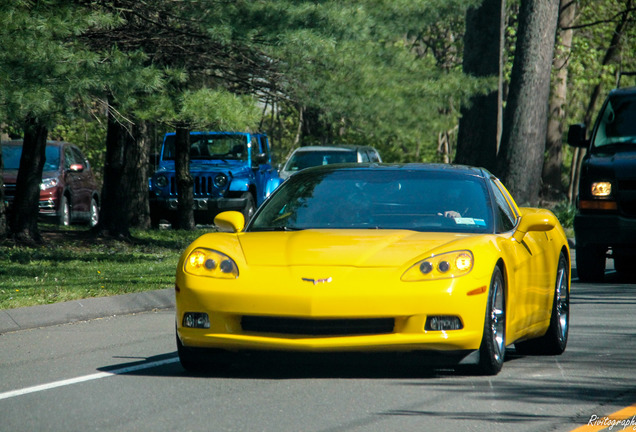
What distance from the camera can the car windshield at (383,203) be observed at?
8.00m

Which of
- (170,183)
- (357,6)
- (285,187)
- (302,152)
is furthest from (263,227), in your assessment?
(302,152)

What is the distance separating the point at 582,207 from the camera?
1404cm

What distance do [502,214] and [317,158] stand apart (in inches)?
730

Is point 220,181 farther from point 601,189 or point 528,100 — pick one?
point 601,189

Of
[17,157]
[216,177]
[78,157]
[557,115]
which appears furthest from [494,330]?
[557,115]

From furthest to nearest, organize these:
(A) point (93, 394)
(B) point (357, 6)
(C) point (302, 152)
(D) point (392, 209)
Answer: (C) point (302, 152)
(B) point (357, 6)
(D) point (392, 209)
(A) point (93, 394)

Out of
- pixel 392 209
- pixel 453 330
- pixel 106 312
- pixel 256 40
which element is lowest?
pixel 106 312

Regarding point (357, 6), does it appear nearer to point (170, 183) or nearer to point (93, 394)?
point (170, 183)

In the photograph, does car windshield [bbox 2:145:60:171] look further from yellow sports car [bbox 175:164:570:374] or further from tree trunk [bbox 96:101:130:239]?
yellow sports car [bbox 175:164:570:374]

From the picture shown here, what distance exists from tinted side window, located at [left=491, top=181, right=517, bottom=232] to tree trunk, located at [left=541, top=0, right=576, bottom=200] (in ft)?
96.9

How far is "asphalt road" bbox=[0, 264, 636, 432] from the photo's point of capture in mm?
6008

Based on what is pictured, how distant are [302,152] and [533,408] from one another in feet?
70.1

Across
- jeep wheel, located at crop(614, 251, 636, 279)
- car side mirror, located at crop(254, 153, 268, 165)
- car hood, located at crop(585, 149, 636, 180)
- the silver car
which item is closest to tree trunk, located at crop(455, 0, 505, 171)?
the silver car

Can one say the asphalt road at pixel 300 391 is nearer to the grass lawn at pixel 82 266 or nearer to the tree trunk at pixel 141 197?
the grass lawn at pixel 82 266
